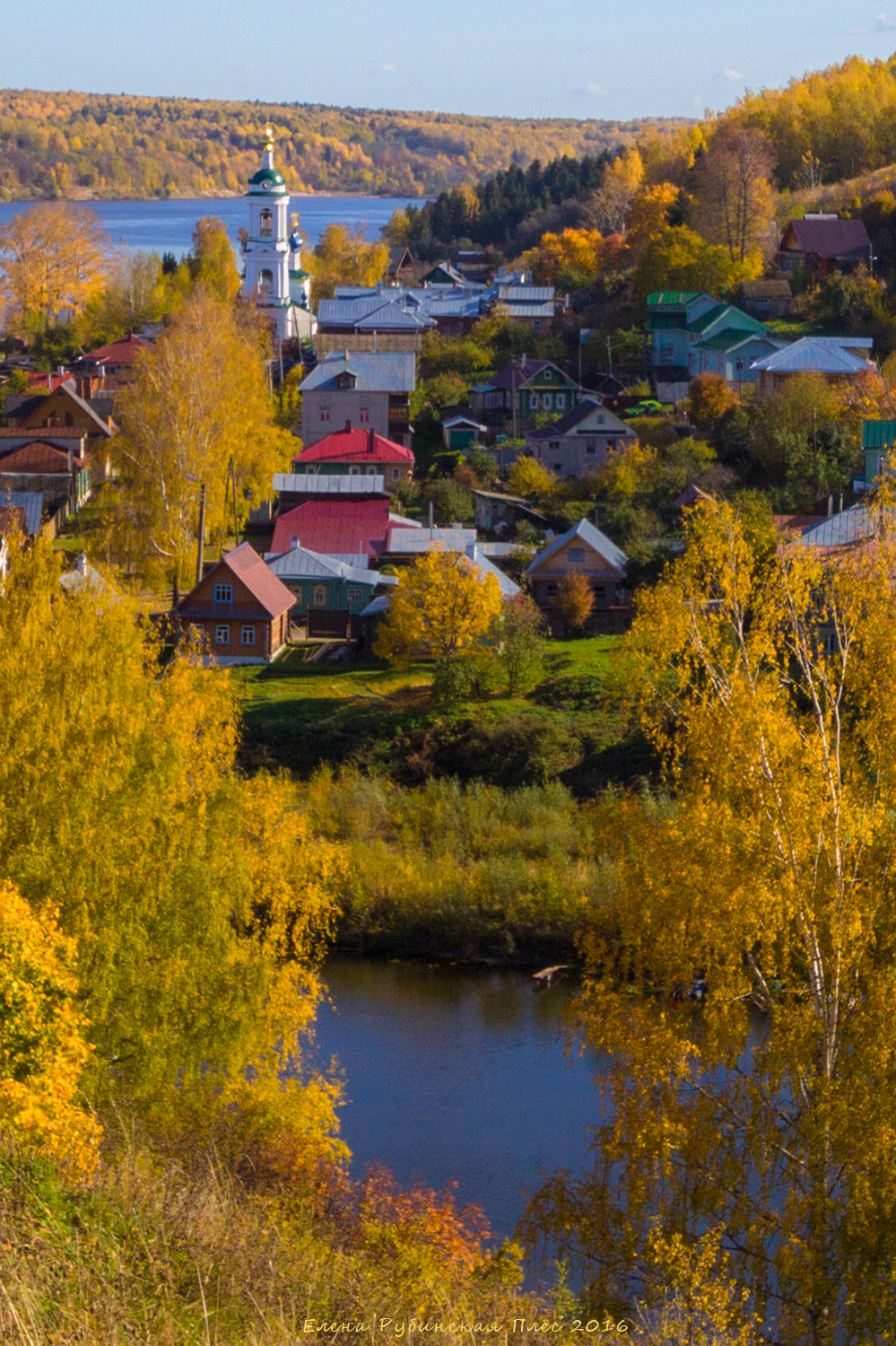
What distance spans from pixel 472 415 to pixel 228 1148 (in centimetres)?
3386

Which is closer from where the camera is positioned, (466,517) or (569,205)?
(466,517)

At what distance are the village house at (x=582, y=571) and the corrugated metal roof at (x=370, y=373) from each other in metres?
13.2

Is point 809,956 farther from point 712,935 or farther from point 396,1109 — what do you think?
point 396,1109

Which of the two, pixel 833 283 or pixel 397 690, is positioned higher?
pixel 833 283

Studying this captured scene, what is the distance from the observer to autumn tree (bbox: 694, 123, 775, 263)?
5400 cm

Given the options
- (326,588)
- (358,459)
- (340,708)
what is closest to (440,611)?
(340,708)

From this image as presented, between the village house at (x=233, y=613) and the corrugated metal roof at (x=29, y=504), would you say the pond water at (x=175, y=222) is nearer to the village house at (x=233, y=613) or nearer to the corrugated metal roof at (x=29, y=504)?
the corrugated metal roof at (x=29, y=504)

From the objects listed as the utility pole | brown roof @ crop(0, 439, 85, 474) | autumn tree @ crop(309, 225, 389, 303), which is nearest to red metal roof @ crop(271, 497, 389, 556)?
the utility pole

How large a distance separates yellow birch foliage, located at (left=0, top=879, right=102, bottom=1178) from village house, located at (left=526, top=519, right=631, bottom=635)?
2237 centimetres

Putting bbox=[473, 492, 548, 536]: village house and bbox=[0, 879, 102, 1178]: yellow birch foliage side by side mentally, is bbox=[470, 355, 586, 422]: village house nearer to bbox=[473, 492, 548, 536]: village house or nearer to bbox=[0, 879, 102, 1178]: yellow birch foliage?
bbox=[473, 492, 548, 536]: village house

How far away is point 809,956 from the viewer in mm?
9984

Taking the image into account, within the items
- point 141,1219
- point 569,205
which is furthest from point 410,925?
point 569,205

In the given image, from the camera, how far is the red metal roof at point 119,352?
165 ft

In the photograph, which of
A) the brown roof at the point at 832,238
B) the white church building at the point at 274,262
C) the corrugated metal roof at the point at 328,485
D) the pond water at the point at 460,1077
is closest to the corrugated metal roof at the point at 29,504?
the corrugated metal roof at the point at 328,485
